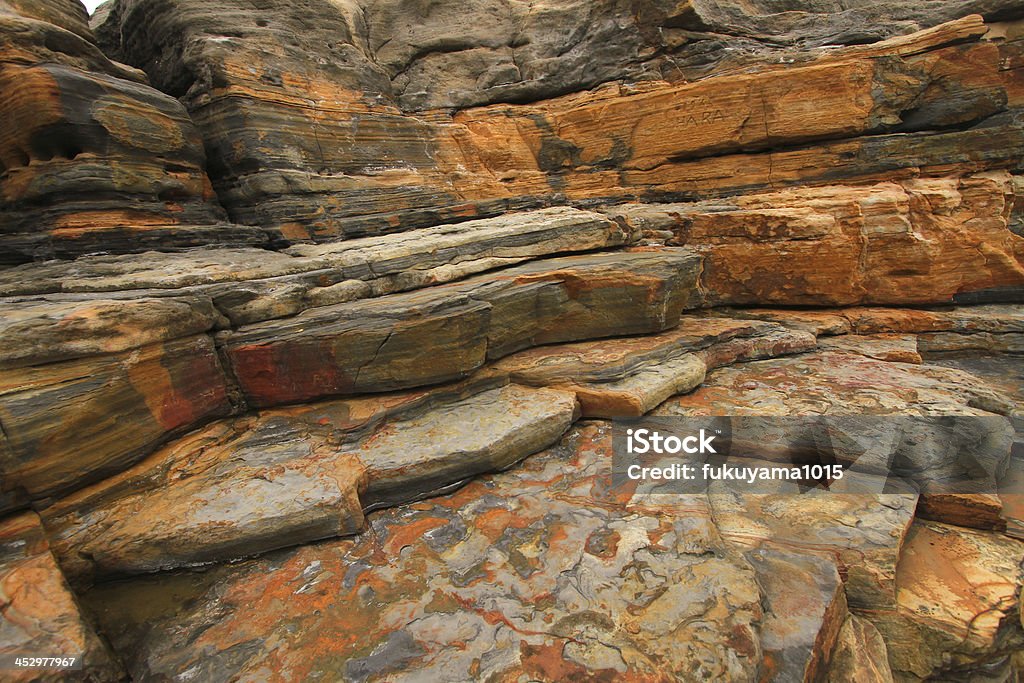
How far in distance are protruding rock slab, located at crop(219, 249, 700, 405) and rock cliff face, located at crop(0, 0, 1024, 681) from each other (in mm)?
39

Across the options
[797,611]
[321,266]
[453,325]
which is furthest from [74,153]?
[797,611]

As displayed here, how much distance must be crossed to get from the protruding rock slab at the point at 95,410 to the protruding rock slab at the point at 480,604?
980 mm

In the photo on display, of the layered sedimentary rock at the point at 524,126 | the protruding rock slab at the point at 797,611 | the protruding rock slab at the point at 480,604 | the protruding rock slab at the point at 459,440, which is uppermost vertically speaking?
the layered sedimentary rock at the point at 524,126

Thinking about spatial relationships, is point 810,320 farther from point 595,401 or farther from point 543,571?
point 543,571

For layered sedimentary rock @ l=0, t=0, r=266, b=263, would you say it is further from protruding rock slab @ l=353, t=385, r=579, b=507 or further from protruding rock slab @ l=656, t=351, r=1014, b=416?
protruding rock slab @ l=656, t=351, r=1014, b=416

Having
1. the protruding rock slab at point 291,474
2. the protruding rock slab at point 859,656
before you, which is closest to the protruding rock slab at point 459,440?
the protruding rock slab at point 291,474

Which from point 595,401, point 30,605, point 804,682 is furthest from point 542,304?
point 30,605

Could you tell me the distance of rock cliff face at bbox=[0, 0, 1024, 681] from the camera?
3.20 meters

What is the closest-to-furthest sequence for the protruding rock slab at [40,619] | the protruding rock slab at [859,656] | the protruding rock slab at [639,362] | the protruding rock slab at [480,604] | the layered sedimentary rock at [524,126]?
the protruding rock slab at [40,619] → the protruding rock slab at [480,604] → the protruding rock slab at [859,656] → the protruding rock slab at [639,362] → the layered sedimentary rock at [524,126]

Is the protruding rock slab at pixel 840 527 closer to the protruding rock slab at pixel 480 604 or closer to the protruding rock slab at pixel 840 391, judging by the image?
the protruding rock slab at pixel 480 604

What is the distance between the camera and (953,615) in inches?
134

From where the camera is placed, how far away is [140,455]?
3873 mm

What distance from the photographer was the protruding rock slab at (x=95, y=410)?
3236 millimetres

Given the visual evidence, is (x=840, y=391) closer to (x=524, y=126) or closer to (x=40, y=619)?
(x=524, y=126)
